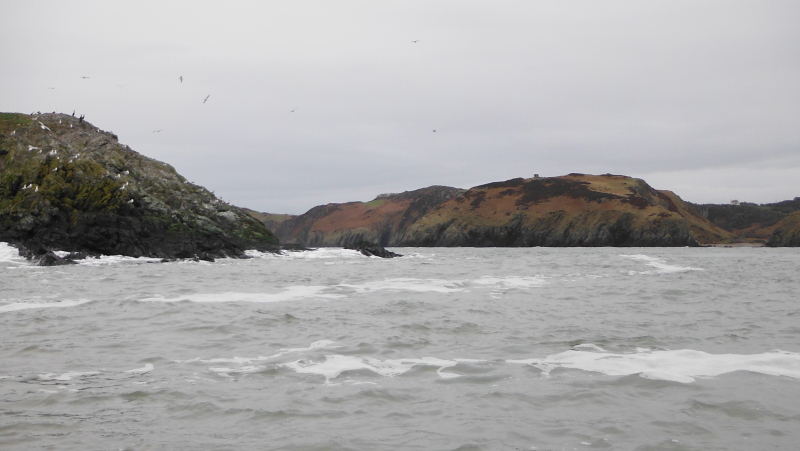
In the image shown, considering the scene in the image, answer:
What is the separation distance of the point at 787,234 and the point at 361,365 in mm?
105148

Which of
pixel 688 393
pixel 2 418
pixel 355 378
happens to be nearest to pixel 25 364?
pixel 2 418

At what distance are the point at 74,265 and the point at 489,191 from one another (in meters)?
105

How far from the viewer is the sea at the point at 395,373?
5.38 meters

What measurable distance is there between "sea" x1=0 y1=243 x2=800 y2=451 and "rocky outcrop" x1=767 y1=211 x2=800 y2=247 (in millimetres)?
91945

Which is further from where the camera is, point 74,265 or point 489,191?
point 489,191

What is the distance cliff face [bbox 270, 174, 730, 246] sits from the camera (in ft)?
330

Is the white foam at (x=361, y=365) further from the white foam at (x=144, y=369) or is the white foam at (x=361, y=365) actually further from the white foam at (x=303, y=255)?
the white foam at (x=303, y=255)

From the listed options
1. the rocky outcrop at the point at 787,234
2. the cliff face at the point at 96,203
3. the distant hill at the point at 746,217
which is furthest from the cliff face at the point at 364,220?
the cliff face at the point at 96,203

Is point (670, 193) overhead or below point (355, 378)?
overhead

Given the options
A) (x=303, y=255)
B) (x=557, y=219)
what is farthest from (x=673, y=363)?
(x=557, y=219)

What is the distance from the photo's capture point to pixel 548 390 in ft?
22.7

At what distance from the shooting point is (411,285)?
20672mm

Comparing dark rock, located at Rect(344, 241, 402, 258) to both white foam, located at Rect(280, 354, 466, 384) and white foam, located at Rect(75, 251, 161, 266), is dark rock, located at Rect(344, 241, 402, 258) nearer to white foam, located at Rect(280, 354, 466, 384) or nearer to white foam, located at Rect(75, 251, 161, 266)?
white foam, located at Rect(75, 251, 161, 266)

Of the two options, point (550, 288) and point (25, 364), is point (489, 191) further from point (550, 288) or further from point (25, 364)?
point (25, 364)
